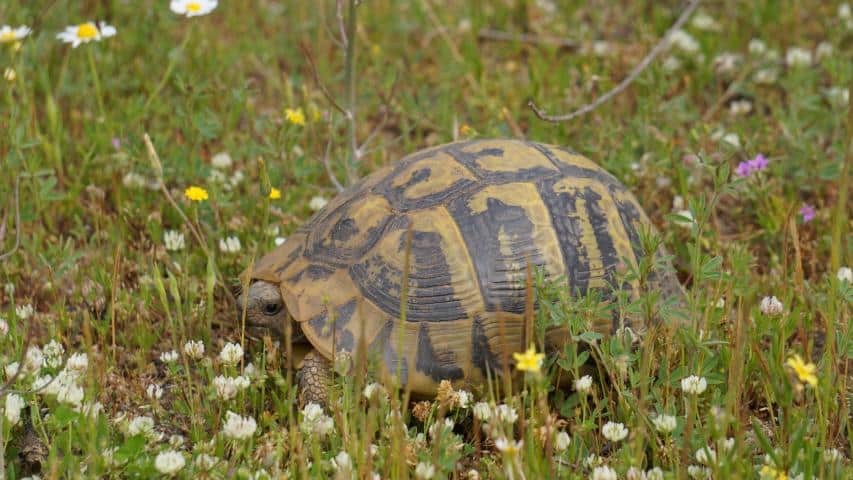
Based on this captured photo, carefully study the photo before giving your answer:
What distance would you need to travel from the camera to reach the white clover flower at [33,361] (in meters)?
3.04

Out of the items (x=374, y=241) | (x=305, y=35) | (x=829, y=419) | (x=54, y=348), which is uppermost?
(x=305, y=35)

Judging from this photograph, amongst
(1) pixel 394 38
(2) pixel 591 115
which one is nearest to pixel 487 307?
(2) pixel 591 115

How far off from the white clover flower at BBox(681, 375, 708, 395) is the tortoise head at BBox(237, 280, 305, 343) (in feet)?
4.78

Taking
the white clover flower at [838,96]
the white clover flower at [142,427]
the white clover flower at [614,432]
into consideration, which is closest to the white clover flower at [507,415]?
the white clover flower at [614,432]

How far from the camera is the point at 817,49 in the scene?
676 centimetres

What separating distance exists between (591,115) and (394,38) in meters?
1.88

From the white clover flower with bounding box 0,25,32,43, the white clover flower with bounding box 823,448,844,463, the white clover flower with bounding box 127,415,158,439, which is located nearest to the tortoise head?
the white clover flower with bounding box 127,415,158,439

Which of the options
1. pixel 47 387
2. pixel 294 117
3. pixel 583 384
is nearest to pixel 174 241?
pixel 294 117

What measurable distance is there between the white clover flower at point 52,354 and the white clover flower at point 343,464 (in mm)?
1151

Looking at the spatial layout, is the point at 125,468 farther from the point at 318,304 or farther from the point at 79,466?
the point at 318,304

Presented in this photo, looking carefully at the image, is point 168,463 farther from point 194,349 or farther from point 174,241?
point 174,241

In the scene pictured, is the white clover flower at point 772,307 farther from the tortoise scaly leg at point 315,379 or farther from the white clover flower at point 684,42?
the white clover flower at point 684,42

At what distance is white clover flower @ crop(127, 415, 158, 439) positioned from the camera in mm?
3127

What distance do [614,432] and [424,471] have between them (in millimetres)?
712
